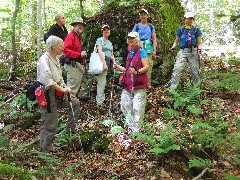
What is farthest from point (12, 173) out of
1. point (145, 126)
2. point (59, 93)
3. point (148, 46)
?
point (148, 46)

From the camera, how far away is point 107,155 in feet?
20.8

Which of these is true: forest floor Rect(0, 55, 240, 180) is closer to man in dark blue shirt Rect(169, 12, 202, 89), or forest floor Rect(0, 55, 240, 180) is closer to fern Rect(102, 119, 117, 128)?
fern Rect(102, 119, 117, 128)

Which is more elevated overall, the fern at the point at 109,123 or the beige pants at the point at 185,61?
the beige pants at the point at 185,61

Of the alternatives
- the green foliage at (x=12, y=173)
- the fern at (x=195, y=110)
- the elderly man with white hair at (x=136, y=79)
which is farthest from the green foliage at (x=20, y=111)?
the fern at (x=195, y=110)

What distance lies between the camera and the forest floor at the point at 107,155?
17.4 feet

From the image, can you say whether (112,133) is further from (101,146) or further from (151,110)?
(151,110)

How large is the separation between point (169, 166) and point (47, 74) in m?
2.88

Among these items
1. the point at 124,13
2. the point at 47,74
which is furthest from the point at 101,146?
the point at 124,13

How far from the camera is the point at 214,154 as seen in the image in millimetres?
5914

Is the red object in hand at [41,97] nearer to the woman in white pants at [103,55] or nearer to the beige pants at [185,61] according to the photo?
the woman in white pants at [103,55]

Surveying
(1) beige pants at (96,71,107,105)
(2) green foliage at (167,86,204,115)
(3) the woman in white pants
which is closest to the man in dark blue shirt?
(2) green foliage at (167,86,204,115)

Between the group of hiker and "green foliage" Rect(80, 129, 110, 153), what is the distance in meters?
0.40

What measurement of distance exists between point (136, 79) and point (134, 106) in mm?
635

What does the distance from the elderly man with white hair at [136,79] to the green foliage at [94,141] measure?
0.71 m
